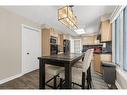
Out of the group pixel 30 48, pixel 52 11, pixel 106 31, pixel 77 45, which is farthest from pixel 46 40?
pixel 77 45

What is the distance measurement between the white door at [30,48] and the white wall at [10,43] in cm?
27

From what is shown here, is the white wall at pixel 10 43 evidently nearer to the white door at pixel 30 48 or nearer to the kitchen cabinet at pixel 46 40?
→ the white door at pixel 30 48

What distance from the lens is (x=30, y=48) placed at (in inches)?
173

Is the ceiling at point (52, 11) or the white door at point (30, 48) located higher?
the ceiling at point (52, 11)

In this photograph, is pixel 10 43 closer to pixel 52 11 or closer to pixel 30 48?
pixel 30 48

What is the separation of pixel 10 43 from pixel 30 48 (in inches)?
44.4

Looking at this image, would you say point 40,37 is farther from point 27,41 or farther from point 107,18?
point 107,18

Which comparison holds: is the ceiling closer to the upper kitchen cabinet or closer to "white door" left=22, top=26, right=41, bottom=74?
the upper kitchen cabinet

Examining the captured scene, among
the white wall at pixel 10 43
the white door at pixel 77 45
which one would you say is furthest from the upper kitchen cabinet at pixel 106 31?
the white door at pixel 77 45

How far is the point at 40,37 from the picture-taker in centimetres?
504

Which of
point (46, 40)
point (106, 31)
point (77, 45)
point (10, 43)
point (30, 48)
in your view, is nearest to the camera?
point (10, 43)

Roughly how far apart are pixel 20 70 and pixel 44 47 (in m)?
1.76

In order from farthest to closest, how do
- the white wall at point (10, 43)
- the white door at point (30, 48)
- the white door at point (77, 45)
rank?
the white door at point (77, 45) < the white door at point (30, 48) < the white wall at point (10, 43)

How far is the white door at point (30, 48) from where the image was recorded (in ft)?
13.2
